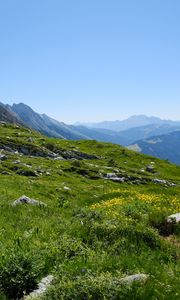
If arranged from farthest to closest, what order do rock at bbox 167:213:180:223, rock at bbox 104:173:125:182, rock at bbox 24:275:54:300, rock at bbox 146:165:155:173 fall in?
rock at bbox 146:165:155:173 < rock at bbox 104:173:125:182 < rock at bbox 167:213:180:223 < rock at bbox 24:275:54:300

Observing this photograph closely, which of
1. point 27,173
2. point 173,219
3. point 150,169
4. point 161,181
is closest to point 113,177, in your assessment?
point 161,181

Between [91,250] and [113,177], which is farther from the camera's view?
[113,177]

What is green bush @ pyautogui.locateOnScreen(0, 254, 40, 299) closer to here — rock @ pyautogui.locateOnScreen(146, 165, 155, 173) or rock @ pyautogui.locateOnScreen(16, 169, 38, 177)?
rock @ pyautogui.locateOnScreen(16, 169, 38, 177)

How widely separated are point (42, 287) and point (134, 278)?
2.05m

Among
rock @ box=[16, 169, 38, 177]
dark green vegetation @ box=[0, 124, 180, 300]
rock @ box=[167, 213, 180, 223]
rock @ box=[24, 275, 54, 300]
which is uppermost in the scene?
rock @ box=[167, 213, 180, 223]

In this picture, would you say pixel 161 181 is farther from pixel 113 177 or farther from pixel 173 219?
pixel 173 219

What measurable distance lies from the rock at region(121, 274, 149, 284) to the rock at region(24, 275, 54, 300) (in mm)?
1704

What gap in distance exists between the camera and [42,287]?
9.60 meters

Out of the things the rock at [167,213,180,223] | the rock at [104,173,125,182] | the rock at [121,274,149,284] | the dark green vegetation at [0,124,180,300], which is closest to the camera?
the dark green vegetation at [0,124,180,300]

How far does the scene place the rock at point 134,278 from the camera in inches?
351

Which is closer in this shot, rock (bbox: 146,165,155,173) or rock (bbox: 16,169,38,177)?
rock (bbox: 16,169,38,177)

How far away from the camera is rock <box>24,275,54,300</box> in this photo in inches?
360

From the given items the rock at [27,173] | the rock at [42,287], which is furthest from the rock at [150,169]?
the rock at [42,287]

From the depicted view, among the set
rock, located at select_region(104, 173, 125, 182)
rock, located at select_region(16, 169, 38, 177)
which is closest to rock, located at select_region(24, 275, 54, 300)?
rock, located at select_region(16, 169, 38, 177)
